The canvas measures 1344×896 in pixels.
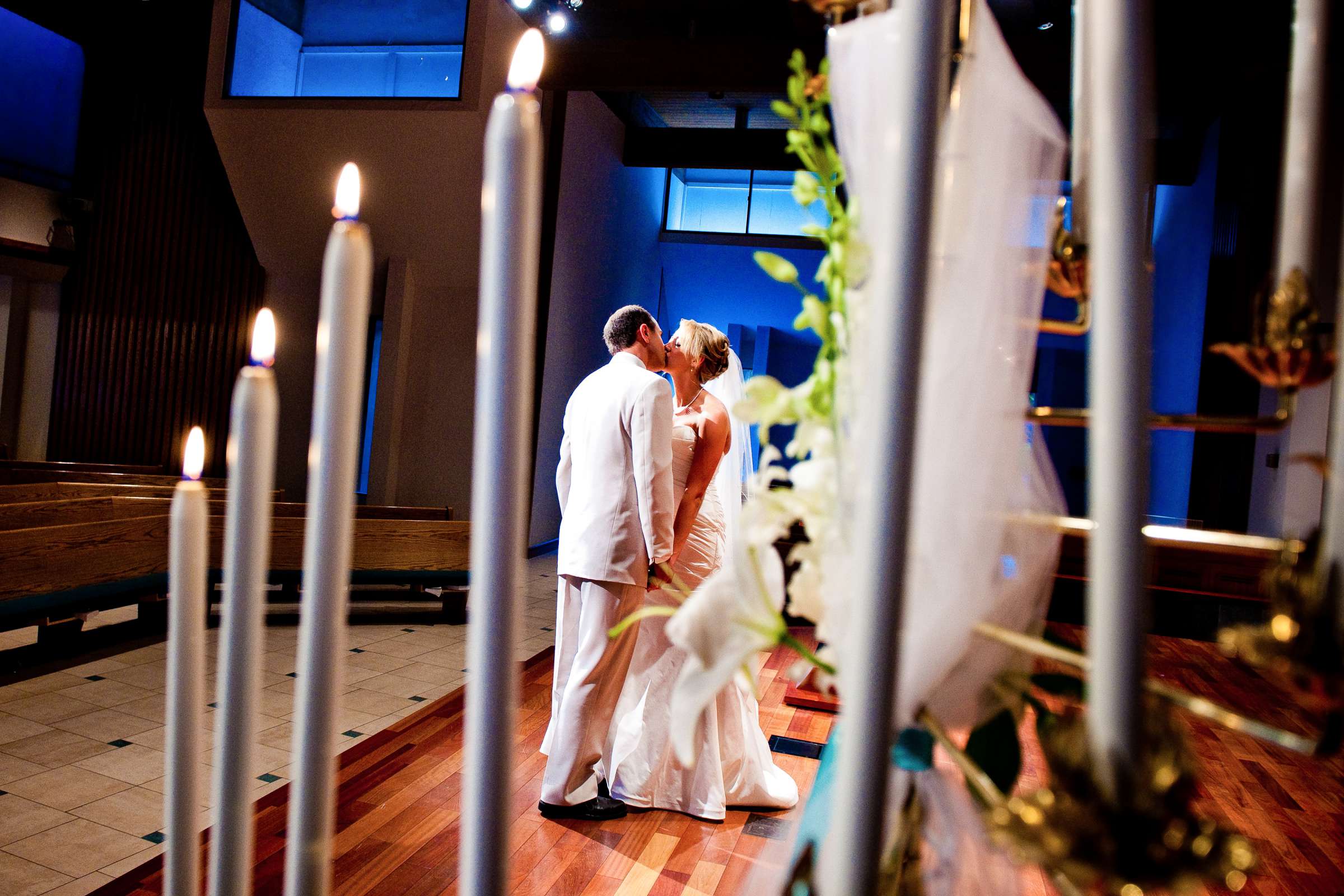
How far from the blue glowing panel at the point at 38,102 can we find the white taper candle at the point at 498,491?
10.1 metres

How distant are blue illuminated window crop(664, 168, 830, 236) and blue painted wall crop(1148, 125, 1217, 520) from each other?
3693 millimetres

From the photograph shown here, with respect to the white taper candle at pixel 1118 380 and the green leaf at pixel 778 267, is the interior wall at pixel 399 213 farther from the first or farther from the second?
the white taper candle at pixel 1118 380

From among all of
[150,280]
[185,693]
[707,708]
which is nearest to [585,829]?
[707,708]

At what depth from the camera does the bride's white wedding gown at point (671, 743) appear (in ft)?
9.86

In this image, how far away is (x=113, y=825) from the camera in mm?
2648

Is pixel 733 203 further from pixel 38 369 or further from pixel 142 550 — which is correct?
pixel 142 550

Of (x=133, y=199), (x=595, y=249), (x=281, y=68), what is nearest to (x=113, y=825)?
(x=281, y=68)

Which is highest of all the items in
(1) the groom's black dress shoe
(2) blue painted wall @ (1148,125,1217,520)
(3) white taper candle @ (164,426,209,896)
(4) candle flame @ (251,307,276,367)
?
(2) blue painted wall @ (1148,125,1217,520)

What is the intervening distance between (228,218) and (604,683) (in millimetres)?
7877

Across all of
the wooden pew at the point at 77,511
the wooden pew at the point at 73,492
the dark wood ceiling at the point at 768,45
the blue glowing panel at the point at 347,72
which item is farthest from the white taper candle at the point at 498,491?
the blue glowing panel at the point at 347,72

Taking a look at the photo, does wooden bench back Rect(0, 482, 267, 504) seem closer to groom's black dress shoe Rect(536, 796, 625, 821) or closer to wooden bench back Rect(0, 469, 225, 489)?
wooden bench back Rect(0, 469, 225, 489)

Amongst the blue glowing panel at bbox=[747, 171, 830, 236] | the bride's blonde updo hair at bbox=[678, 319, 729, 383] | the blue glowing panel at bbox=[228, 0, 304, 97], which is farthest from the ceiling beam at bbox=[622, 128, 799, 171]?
the bride's blonde updo hair at bbox=[678, 319, 729, 383]

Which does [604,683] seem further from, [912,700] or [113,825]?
[912,700]

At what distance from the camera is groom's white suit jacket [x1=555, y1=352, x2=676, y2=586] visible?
9.15ft
